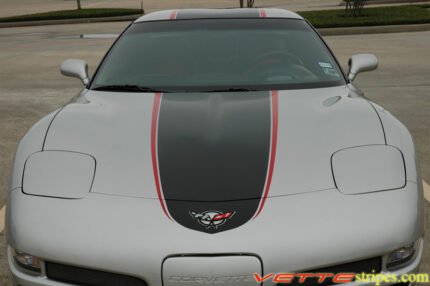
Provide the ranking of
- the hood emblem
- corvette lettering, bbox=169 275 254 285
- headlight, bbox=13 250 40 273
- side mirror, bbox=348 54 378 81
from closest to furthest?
corvette lettering, bbox=169 275 254 285 → the hood emblem → headlight, bbox=13 250 40 273 → side mirror, bbox=348 54 378 81

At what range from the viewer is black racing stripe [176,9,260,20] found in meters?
4.00

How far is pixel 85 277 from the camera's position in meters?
2.18

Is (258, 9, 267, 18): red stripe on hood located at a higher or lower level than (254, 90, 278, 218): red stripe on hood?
higher

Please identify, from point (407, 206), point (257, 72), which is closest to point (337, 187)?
point (407, 206)

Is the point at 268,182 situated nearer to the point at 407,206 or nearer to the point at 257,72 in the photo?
the point at 407,206

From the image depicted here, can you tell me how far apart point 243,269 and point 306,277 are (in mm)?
242

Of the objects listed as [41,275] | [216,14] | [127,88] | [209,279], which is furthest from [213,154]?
[216,14]

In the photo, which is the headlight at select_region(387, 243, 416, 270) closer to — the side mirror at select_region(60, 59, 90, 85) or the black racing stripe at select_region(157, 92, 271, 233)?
the black racing stripe at select_region(157, 92, 271, 233)

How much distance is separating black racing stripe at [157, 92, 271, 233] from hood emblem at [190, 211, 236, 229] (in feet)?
0.05

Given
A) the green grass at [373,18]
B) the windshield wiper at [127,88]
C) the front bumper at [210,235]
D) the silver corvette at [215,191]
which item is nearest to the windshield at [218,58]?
the windshield wiper at [127,88]

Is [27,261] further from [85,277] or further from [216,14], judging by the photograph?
[216,14]

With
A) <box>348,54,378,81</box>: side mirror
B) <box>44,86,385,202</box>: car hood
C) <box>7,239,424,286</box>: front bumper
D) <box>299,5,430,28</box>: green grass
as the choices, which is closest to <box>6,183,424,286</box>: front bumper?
<box>7,239,424,286</box>: front bumper

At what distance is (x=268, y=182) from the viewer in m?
2.34

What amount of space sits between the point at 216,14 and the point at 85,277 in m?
2.37
